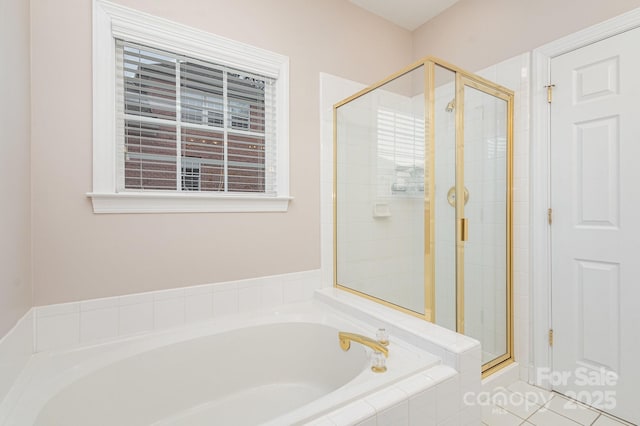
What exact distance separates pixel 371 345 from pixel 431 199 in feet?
2.59

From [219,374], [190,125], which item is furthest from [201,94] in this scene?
[219,374]

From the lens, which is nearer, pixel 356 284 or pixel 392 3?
pixel 356 284

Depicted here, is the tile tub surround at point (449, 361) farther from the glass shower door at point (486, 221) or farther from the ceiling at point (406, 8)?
the ceiling at point (406, 8)

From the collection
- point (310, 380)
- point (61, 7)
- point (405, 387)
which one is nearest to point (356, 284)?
point (310, 380)

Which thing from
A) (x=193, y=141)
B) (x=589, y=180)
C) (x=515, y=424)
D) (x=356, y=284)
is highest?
(x=193, y=141)

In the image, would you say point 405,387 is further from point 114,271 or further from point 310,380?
point 114,271

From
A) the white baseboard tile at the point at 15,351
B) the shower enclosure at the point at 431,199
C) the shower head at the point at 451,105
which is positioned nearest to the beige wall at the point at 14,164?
the white baseboard tile at the point at 15,351

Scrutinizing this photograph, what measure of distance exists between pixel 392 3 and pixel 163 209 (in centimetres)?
227

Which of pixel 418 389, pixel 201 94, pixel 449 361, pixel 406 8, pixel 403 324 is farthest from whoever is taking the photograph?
pixel 406 8

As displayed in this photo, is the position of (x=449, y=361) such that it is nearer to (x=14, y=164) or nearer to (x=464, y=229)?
A: (x=464, y=229)

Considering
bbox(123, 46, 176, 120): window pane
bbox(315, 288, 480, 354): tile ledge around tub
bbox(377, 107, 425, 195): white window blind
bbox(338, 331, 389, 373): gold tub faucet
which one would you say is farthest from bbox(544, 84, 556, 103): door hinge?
bbox(123, 46, 176, 120): window pane

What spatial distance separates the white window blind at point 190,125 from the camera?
1.56 m

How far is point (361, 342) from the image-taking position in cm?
139

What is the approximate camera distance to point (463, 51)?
2285 mm
